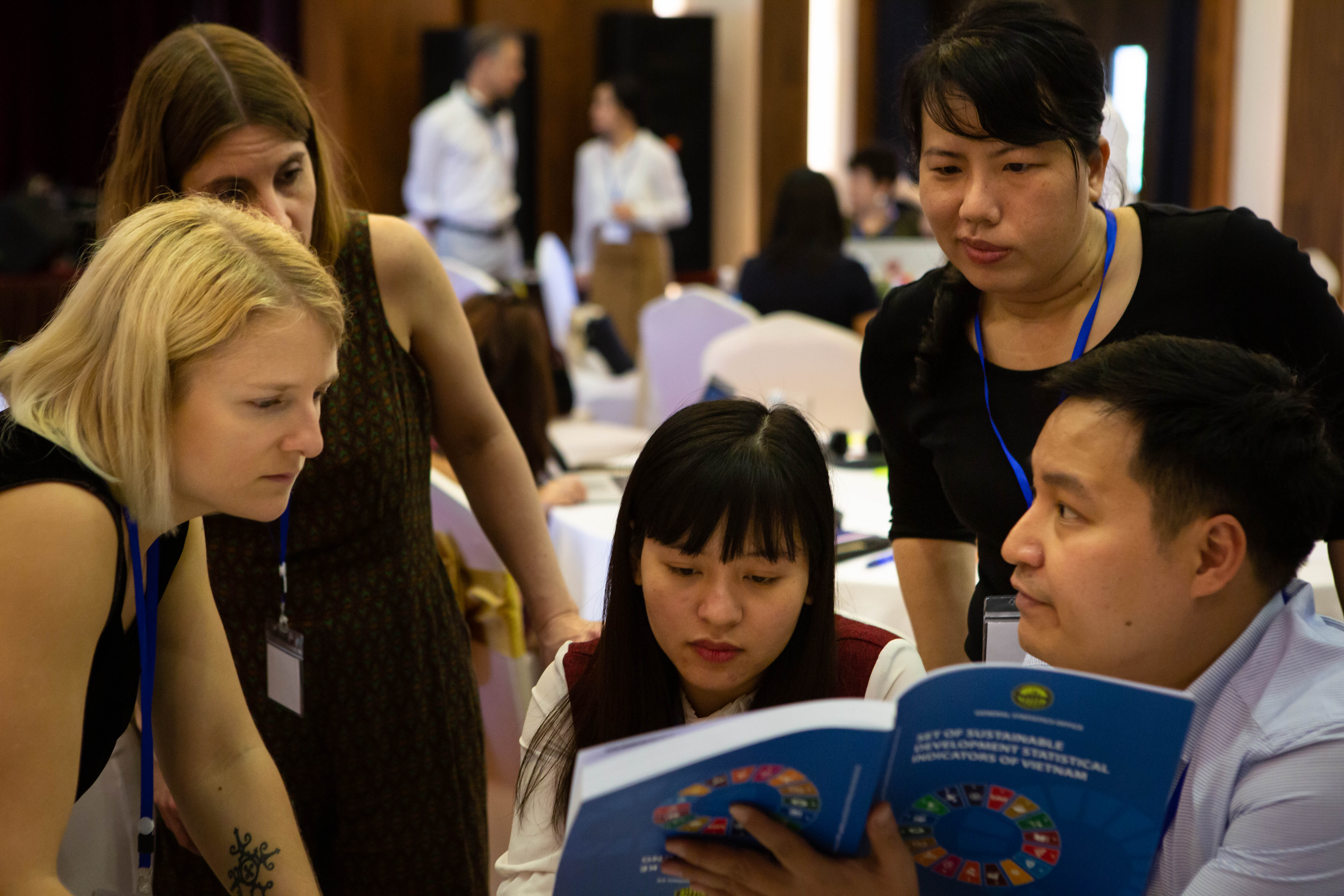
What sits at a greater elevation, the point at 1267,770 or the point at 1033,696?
the point at 1033,696

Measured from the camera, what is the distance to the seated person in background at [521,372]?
2697 millimetres

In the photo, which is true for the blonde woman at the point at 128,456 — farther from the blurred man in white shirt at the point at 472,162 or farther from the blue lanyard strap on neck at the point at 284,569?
the blurred man in white shirt at the point at 472,162

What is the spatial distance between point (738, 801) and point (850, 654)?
16.5 inches

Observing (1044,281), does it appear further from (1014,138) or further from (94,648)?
(94,648)

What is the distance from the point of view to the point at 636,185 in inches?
344

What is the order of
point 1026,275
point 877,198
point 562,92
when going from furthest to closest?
point 562,92, point 877,198, point 1026,275

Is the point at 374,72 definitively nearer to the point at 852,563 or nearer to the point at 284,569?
the point at 852,563

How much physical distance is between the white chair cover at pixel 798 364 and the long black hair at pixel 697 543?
9.14 feet

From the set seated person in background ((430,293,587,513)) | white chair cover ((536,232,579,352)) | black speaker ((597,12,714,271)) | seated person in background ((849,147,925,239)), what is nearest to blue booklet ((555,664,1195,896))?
seated person in background ((430,293,587,513))

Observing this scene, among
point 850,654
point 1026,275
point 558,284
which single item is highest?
point 1026,275

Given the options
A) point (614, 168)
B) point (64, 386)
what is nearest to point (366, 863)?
point (64, 386)

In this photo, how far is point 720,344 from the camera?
4227mm

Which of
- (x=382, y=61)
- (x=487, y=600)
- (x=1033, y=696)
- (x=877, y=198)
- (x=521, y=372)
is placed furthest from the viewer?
(x=382, y=61)

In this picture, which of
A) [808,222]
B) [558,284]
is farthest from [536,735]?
[558,284]
